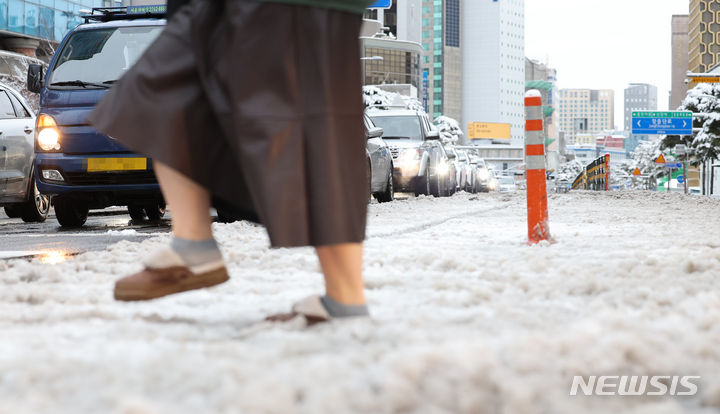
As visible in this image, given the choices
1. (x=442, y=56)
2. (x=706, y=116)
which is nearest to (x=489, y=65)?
(x=442, y=56)

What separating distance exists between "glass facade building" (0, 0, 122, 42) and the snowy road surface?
30147mm

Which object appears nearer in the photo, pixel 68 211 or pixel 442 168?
pixel 68 211

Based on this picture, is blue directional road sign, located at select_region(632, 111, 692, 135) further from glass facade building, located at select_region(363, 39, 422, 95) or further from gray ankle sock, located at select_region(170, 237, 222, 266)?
gray ankle sock, located at select_region(170, 237, 222, 266)

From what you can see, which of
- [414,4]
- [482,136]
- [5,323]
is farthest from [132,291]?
[482,136]

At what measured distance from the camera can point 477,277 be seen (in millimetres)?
3629

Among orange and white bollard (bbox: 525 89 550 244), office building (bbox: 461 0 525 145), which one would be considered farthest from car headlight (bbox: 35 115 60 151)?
office building (bbox: 461 0 525 145)

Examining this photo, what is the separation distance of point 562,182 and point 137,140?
6408 inches

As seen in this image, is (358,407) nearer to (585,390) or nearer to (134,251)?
(585,390)

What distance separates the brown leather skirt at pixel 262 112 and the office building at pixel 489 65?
181 meters

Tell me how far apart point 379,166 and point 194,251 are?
32.7ft

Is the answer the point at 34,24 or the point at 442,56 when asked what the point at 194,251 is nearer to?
the point at 34,24

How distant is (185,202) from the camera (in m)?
2.59

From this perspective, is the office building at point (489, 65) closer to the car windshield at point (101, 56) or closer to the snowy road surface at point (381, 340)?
the car windshield at point (101, 56)

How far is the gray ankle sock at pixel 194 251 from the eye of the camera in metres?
2.56
